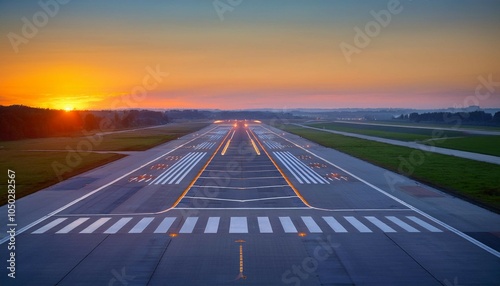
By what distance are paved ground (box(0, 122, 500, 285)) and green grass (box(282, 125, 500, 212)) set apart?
220 cm

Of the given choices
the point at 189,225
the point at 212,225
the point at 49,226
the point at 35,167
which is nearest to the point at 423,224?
the point at 212,225

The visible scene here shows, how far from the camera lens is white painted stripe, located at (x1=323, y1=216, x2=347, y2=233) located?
2381 cm

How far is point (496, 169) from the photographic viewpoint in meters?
45.5

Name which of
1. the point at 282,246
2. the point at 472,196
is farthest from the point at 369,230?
the point at 472,196

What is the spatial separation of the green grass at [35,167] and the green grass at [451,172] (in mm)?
34087

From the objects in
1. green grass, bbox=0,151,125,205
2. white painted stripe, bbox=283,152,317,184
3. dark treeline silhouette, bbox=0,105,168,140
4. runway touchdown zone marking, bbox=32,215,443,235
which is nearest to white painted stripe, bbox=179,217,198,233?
runway touchdown zone marking, bbox=32,215,443,235

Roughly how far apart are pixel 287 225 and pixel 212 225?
14.0 ft

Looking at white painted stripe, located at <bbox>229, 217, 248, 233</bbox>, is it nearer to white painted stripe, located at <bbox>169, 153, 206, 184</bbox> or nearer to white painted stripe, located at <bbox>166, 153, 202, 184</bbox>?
white painted stripe, located at <bbox>169, 153, 206, 184</bbox>

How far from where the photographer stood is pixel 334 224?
24.9 meters

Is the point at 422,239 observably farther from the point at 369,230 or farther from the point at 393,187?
the point at 393,187

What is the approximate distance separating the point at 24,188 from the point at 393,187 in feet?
102

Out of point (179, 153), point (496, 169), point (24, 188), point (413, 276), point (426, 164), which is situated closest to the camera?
point (413, 276)

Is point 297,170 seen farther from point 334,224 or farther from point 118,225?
point 118,225

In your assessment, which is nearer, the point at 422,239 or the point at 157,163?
the point at 422,239
